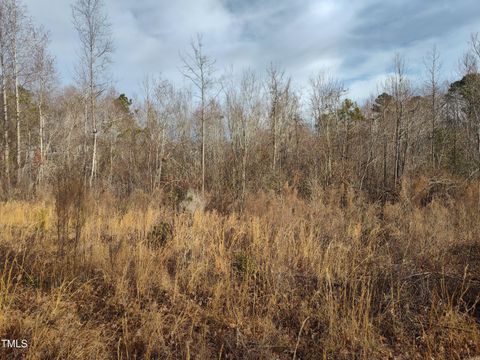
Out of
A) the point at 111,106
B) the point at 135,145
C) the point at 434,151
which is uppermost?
the point at 111,106

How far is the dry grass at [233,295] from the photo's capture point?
9.08 feet

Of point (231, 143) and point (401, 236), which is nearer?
point (401, 236)

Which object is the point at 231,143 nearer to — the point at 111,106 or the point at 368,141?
the point at 368,141

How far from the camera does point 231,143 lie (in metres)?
16.4

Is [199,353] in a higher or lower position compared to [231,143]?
lower

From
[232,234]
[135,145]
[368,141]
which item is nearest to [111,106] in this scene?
[135,145]

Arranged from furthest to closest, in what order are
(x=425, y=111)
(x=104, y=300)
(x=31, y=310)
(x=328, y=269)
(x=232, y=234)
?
(x=425, y=111)
(x=232, y=234)
(x=328, y=269)
(x=104, y=300)
(x=31, y=310)

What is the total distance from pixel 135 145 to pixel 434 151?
18.6 meters

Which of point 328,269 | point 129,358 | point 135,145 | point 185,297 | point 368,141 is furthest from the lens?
A: point 135,145

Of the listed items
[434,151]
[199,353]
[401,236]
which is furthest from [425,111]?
[199,353]

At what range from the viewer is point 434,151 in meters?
16.9

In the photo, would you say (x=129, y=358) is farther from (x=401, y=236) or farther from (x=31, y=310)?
(x=401, y=236)

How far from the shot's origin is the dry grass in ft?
9.08

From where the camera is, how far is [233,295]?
3613 millimetres
